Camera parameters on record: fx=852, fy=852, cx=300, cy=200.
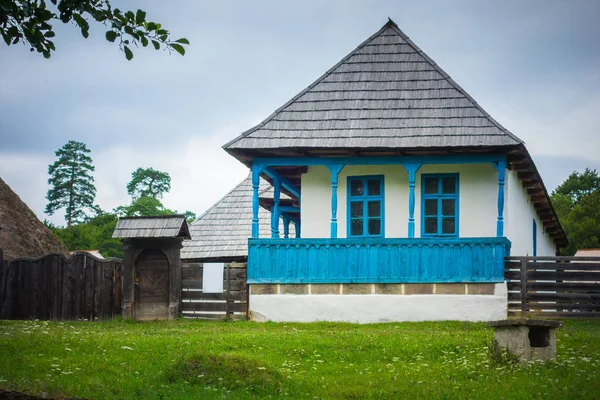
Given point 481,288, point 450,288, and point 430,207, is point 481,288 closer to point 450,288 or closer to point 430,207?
point 450,288

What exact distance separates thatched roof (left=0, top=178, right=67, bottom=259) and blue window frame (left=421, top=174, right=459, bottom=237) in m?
13.8

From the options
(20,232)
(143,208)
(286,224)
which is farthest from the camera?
(143,208)

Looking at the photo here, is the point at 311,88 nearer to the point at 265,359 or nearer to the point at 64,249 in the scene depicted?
the point at 265,359

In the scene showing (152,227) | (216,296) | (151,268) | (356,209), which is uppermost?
(356,209)

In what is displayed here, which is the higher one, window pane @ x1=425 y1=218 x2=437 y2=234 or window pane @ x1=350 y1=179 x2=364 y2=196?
window pane @ x1=350 y1=179 x2=364 y2=196

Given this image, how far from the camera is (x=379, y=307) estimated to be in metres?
18.9

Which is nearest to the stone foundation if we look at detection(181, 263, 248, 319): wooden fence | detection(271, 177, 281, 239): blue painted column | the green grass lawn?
detection(181, 263, 248, 319): wooden fence

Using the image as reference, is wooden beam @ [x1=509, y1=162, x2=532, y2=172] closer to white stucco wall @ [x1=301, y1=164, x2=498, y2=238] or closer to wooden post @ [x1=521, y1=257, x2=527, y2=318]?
white stucco wall @ [x1=301, y1=164, x2=498, y2=238]

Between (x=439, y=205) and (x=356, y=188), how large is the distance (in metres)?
2.02

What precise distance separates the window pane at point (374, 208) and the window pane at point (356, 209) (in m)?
0.24

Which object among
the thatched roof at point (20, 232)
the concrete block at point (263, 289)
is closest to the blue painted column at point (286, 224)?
the thatched roof at point (20, 232)

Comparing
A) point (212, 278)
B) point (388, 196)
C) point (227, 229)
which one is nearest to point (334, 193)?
point (388, 196)

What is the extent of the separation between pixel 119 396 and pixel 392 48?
13.9 meters

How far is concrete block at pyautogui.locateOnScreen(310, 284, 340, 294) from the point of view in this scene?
62.6 feet
